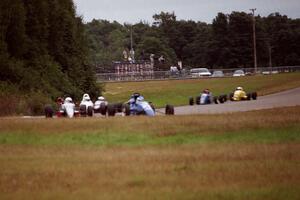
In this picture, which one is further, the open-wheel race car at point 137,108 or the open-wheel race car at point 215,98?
the open-wheel race car at point 215,98

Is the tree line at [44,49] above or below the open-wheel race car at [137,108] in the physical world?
above

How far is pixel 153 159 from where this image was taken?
1386 cm

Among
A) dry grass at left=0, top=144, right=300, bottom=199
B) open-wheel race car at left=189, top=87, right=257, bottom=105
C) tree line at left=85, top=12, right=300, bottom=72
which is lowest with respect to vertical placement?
dry grass at left=0, top=144, right=300, bottom=199

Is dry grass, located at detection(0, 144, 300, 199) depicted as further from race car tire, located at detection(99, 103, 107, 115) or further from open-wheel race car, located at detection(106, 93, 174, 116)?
race car tire, located at detection(99, 103, 107, 115)

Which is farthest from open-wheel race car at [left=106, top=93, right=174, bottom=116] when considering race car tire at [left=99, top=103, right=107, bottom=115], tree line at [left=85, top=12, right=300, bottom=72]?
tree line at [left=85, top=12, right=300, bottom=72]

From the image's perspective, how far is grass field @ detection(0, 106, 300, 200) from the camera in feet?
32.9

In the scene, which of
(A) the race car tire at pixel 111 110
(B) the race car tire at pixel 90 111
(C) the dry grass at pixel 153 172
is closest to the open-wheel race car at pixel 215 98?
(B) the race car tire at pixel 90 111

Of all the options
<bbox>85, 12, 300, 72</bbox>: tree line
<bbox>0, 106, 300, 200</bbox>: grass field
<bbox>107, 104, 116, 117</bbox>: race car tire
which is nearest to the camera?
<bbox>0, 106, 300, 200</bbox>: grass field

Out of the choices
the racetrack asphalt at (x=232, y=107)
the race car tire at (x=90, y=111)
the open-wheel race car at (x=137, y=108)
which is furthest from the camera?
the racetrack asphalt at (x=232, y=107)

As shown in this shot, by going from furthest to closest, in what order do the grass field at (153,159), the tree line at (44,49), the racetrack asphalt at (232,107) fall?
1. the tree line at (44,49)
2. the racetrack asphalt at (232,107)
3. the grass field at (153,159)

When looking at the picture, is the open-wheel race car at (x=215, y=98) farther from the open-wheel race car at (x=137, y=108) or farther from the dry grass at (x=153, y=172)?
the dry grass at (x=153, y=172)

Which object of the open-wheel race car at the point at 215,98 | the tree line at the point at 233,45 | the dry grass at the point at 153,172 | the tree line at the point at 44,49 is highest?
the tree line at the point at 233,45

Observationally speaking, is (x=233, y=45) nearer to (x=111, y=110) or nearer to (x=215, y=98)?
(x=215, y=98)

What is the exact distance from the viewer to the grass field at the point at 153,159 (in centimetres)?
1002
